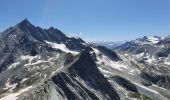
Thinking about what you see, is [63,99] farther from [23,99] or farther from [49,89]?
[23,99]

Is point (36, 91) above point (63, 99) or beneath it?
above

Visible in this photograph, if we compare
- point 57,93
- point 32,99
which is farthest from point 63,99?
point 32,99

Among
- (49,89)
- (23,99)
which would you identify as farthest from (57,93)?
(23,99)

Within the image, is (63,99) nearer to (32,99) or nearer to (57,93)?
(57,93)

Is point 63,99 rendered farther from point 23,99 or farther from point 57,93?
point 23,99

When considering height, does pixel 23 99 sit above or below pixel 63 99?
above
